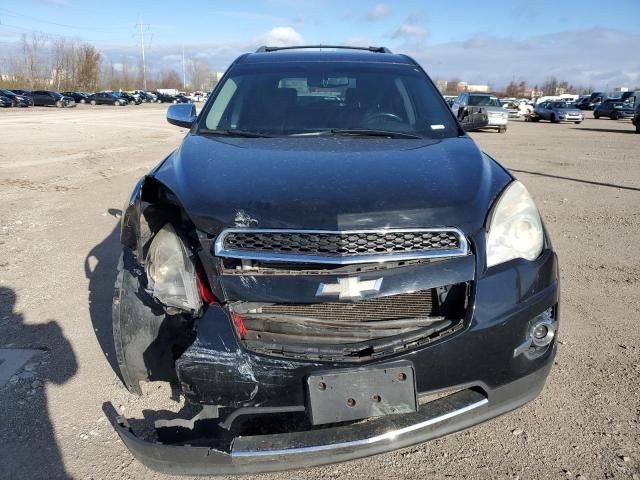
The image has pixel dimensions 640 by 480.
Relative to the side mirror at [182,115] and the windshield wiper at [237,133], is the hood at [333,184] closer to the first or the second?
the windshield wiper at [237,133]

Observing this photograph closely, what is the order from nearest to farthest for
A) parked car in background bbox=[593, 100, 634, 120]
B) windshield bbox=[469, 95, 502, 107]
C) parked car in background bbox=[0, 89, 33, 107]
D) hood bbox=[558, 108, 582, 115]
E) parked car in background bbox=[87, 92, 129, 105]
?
1. windshield bbox=[469, 95, 502, 107]
2. hood bbox=[558, 108, 582, 115]
3. parked car in background bbox=[593, 100, 634, 120]
4. parked car in background bbox=[0, 89, 33, 107]
5. parked car in background bbox=[87, 92, 129, 105]

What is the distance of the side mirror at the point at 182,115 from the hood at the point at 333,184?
Result: 3.82 feet

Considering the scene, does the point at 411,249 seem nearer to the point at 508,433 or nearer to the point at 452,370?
the point at 452,370

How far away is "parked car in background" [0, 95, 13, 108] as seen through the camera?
151 feet

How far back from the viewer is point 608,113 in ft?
131

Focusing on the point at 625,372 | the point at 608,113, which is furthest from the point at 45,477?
the point at 608,113

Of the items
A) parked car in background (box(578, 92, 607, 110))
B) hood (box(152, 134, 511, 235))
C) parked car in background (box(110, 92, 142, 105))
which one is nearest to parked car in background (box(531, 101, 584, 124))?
parked car in background (box(578, 92, 607, 110))

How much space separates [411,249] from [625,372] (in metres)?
1.94

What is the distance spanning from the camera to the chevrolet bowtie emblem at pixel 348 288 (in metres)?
1.98

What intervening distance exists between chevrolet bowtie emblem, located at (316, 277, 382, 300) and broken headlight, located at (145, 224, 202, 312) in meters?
0.52

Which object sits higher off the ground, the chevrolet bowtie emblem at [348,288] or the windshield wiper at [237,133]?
the windshield wiper at [237,133]

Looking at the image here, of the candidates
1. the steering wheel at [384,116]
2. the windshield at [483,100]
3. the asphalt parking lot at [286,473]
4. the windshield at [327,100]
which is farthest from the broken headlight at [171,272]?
the windshield at [483,100]

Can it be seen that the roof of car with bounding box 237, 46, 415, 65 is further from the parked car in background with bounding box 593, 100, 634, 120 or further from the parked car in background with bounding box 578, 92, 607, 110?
the parked car in background with bounding box 578, 92, 607, 110

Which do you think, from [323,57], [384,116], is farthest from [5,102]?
[384,116]
